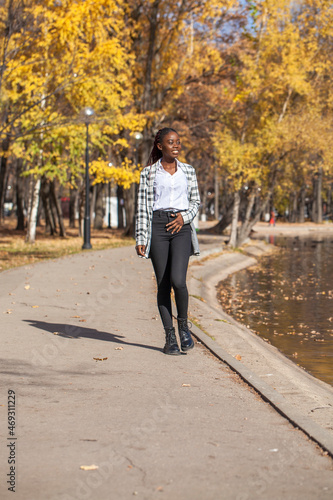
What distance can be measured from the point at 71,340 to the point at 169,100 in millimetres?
26632

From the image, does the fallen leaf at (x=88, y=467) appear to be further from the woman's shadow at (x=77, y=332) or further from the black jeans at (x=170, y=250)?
the woman's shadow at (x=77, y=332)

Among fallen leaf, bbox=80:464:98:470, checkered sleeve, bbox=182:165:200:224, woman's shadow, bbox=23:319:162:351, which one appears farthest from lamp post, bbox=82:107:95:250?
fallen leaf, bbox=80:464:98:470

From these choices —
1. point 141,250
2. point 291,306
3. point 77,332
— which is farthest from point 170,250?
point 291,306

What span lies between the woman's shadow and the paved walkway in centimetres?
1

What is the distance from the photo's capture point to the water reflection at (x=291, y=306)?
9.77m

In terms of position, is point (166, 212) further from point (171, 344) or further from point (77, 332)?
point (77, 332)

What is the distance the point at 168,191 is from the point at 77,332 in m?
2.37

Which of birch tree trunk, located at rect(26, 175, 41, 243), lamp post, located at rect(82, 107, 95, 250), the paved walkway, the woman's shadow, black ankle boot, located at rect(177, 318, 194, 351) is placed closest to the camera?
the paved walkway

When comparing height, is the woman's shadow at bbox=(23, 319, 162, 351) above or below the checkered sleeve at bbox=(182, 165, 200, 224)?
below

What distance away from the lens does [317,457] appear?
4449mm

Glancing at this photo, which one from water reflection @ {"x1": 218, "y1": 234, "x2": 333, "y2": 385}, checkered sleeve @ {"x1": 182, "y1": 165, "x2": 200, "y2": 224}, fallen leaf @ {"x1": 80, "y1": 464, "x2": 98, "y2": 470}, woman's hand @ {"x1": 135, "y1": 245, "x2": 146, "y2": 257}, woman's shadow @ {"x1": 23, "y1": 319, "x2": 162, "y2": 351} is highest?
checkered sleeve @ {"x1": 182, "y1": 165, "x2": 200, "y2": 224}

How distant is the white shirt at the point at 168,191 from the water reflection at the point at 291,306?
2.31 m

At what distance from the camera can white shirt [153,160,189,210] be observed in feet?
24.2

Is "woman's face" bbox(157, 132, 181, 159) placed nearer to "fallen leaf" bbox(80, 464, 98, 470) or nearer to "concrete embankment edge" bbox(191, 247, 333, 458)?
"concrete embankment edge" bbox(191, 247, 333, 458)
